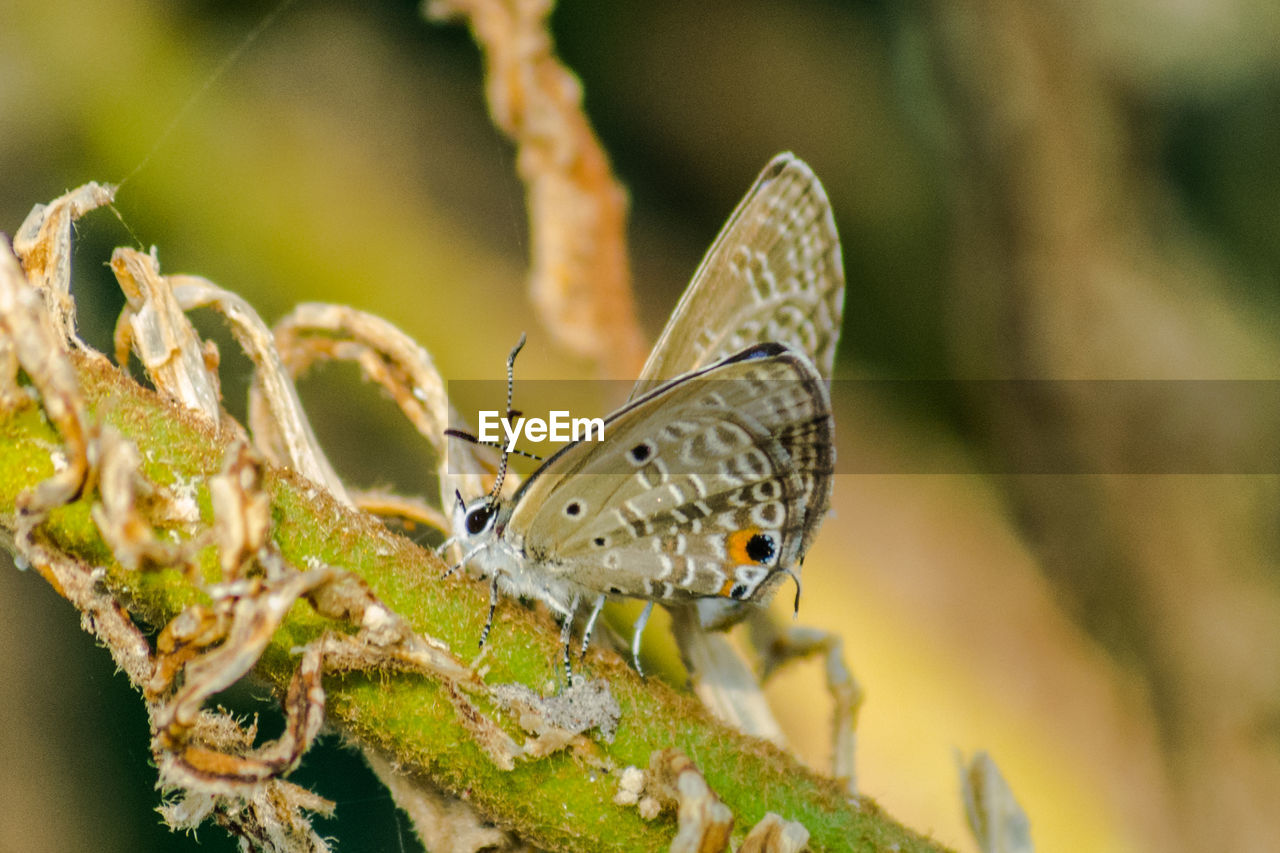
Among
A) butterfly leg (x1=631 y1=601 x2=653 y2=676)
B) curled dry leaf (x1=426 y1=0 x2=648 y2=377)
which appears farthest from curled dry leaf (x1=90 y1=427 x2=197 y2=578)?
curled dry leaf (x1=426 y1=0 x2=648 y2=377)

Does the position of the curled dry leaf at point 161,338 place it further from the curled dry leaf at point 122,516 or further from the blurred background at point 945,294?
the blurred background at point 945,294

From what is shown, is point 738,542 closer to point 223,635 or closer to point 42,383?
point 223,635

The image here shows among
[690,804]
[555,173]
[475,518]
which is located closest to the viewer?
[690,804]

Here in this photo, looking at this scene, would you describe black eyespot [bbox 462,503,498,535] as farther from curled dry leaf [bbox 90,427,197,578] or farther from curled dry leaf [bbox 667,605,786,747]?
curled dry leaf [bbox 90,427,197,578]

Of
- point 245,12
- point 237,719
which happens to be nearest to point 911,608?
point 237,719

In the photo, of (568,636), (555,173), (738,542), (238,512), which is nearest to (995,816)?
(738,542)

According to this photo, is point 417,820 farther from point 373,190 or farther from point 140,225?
point 373,190
